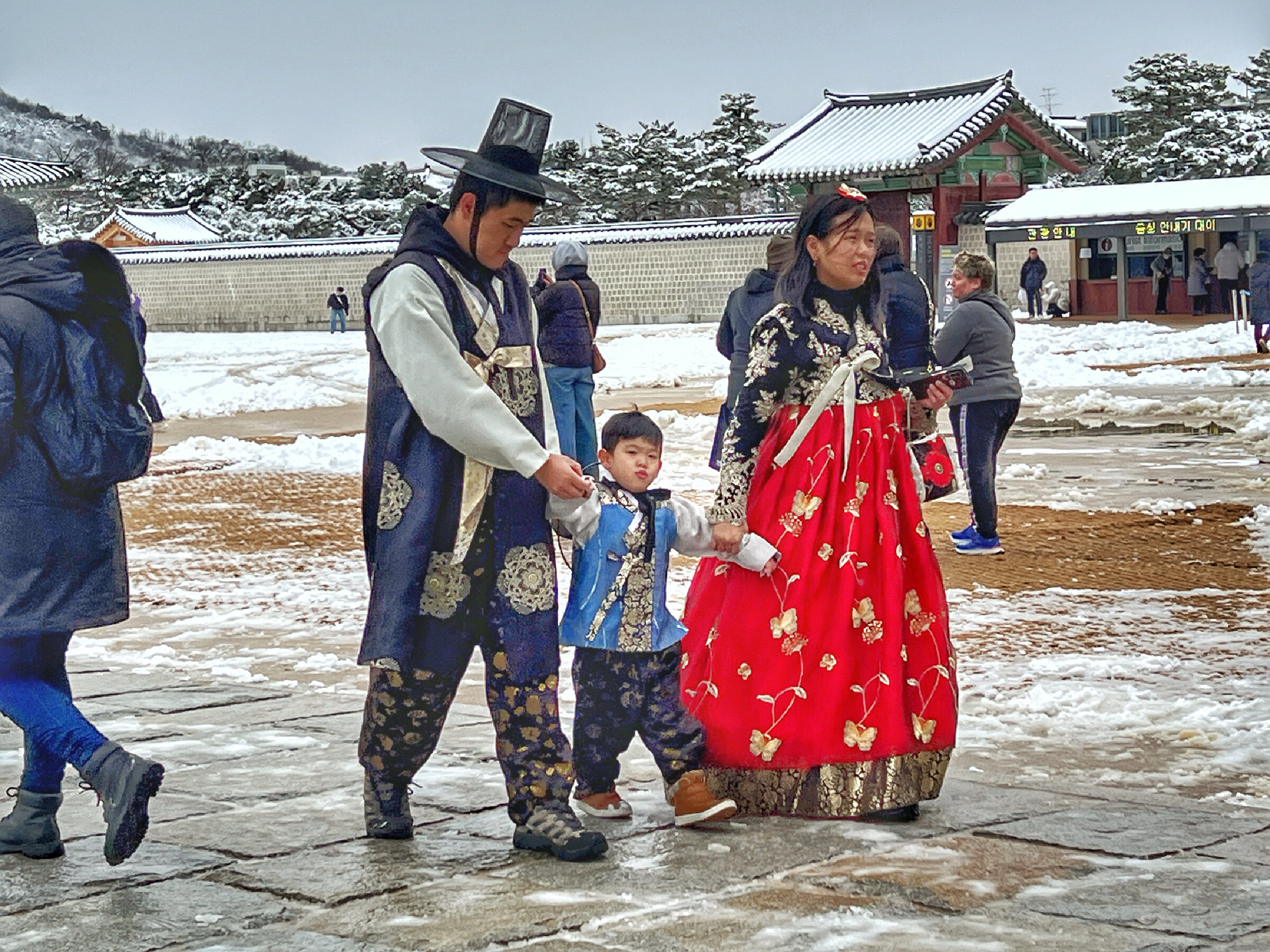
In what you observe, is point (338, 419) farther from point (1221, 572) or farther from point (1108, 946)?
point (1108, 946)

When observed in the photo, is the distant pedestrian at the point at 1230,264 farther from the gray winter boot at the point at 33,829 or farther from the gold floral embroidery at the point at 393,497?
the gray winter boot at the point at 33,829

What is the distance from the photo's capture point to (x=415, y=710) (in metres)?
4.01

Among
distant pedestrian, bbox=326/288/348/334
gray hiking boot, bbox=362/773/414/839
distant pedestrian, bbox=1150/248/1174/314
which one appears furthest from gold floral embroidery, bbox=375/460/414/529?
distant pedestrian, bbox=326/288/348/334

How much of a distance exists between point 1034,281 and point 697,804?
108ft

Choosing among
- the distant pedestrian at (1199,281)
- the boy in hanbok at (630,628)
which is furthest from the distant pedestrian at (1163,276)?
the boy in hanbok at (630,628)

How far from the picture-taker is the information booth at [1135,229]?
33.0m

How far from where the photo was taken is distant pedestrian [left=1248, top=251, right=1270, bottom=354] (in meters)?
23.1

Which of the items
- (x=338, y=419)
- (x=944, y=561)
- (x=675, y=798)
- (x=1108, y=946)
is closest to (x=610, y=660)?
(x=675, y=798)

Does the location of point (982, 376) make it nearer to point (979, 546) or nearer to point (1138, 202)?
point (979, 546)

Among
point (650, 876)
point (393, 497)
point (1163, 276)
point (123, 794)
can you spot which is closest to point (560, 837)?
point (650, 876)

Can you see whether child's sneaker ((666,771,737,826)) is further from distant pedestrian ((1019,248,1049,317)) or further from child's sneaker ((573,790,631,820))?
distant pedestrian ((1019,248,1049,317))

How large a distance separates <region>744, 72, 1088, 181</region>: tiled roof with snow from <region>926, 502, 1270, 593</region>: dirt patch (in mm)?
26358

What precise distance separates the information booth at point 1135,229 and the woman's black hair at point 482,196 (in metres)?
31.0

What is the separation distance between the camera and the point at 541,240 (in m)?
39.9
